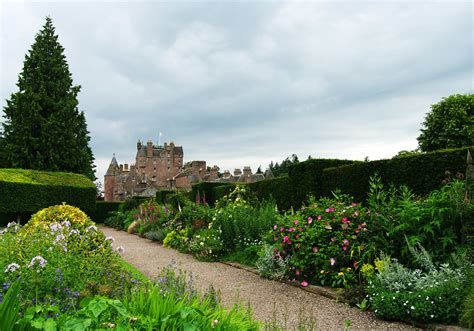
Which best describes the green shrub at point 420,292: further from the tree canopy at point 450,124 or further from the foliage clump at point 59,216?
the tree canopy at point 450,124

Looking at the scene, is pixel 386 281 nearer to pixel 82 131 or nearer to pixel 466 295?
pixel 466 295

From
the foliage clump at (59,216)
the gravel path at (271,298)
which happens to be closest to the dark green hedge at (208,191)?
the gravel path at (271,298)

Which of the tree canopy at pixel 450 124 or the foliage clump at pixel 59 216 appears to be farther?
the tree canopy at pixel 450 124

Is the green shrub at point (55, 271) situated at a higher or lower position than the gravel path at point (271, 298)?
higher

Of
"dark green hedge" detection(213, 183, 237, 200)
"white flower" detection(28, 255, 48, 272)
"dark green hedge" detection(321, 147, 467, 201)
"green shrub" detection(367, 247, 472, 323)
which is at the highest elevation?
"dark green hedge" detection(321, 147, 467, 201)

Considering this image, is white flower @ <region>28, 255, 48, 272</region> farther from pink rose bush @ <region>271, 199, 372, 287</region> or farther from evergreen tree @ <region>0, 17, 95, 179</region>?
evergreen tree @ <region>0, 17, 95, 179</region>

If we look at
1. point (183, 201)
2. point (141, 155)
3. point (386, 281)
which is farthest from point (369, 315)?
point (141, 155)

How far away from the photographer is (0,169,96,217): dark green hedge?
55.3 ft

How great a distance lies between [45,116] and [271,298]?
79.0 ft

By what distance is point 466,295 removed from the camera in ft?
11.9

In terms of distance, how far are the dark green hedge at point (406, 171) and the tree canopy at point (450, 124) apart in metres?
17.6

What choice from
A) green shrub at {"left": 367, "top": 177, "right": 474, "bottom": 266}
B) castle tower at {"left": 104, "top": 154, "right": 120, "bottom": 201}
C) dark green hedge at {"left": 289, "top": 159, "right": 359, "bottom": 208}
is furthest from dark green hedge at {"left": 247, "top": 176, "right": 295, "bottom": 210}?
castle tower at {"left": 104, "top": 154, "right": 120, "bottom": 201}

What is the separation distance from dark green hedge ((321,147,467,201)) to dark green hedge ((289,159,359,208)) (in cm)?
47

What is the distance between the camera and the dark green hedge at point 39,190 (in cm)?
1684
